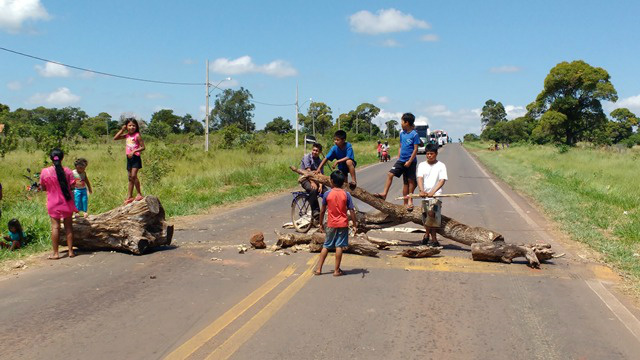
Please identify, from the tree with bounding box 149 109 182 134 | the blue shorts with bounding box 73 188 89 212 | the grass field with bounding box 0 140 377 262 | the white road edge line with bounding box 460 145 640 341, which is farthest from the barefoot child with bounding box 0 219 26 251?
the tree with bounding box 149 109 182 134

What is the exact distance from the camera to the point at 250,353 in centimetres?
425

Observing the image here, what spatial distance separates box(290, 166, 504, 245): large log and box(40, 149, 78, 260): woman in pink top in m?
3.65

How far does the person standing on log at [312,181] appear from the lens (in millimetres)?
10133

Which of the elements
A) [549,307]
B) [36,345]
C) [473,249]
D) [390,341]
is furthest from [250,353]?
[473,249]

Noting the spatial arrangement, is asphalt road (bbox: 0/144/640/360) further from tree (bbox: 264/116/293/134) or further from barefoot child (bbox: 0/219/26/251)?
tree (bbox: 264/116/293/134)

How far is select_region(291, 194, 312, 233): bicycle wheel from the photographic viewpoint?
10.5 metres

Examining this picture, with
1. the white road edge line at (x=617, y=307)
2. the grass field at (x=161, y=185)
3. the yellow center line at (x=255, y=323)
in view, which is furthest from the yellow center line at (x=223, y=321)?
the grass field at (x=161, y=185)

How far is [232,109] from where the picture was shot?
8838 centimetres

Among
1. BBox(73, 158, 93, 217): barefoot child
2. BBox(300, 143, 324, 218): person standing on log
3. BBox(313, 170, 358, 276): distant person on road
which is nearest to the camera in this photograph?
BBox(313, 170, 358, 276): distant person on road

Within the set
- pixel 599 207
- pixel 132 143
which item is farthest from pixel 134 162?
pixel 599 207

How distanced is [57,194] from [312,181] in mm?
4443

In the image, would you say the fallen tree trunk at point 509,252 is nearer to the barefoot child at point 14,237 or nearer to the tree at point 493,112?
the barefoot child at point 14,237

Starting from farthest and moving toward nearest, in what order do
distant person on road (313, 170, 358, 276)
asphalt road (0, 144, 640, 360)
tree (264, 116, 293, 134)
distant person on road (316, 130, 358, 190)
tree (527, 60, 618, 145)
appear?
1. tree (264, 116, 293, 134)
2. tree (527, 60, 618, 145)
3. distant person on road (316, 130, 358, 190)
4. distant person on road (313, 170, 358, 276)
5. asphalt road (0, 144, 640, 360)

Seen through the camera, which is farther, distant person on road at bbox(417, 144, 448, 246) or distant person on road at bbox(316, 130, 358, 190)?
distant person on road at bbox(316, 130, 358, 190)
